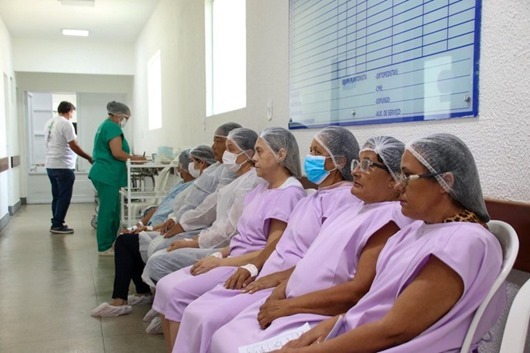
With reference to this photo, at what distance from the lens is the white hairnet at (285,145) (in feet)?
7.88

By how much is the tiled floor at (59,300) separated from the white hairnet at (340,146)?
162 centimetres

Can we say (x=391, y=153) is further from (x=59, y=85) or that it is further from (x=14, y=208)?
(x=59, y=85)

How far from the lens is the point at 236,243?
2518mm

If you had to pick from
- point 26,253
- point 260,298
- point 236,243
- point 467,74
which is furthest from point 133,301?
point 467,74

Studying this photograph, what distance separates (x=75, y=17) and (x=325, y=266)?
694 centimetres

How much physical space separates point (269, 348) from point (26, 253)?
183 inches

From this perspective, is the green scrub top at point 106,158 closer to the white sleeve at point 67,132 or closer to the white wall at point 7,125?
the white sleeve at point 67,132

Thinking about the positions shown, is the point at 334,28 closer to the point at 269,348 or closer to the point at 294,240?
the point at 294,240

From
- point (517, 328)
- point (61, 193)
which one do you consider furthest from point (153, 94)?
point (517, 328)

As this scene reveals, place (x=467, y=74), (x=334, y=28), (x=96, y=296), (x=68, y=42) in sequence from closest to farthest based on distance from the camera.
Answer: (x=467, y=74)
(x=334, y=28)
(x=96, y=296)
(x=68, y=42)

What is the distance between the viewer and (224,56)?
4.59 metres

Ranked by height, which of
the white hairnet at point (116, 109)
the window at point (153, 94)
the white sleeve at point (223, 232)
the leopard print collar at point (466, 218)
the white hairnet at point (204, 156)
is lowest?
the white sleeve at point (223, 232)

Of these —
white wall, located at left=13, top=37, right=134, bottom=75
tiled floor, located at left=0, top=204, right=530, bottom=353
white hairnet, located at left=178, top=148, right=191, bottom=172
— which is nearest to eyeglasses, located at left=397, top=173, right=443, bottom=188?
tiled floor, located at left=0, top=204, right=530, bottom=353

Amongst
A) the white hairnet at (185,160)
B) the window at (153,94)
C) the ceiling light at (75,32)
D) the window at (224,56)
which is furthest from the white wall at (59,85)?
the white hairnet at (185,160)
